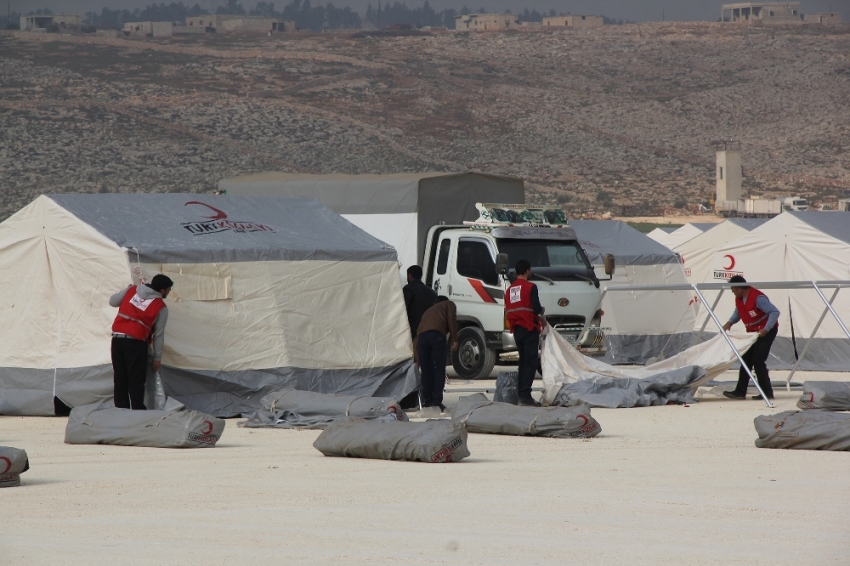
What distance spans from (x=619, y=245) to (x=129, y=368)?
1189 centimetres

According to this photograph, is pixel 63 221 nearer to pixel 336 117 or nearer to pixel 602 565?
pixel 602 565

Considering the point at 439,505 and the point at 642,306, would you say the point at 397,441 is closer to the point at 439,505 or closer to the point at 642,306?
the point at 439,505

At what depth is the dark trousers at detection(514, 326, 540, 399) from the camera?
12.6 m

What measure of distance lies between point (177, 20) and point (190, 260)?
149 metres

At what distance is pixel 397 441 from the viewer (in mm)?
9047

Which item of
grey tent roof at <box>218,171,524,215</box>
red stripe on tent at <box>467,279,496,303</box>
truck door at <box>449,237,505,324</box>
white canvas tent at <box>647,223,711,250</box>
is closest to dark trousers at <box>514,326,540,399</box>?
truck door at <box>449,237,505,324</box>

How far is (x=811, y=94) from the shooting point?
87062mm

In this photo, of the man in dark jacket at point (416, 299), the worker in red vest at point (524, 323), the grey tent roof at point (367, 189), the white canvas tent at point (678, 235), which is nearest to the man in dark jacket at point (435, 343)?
the worker in red vest at point (524, 323)

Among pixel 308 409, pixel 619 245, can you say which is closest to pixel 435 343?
pixel 308 409

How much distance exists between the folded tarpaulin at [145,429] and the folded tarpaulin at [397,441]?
1095mm

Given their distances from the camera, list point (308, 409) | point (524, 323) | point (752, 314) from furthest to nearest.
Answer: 1. point (752, 314)
2. point (524, 323)
3. point (308, 409)

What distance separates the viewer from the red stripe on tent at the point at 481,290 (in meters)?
16.7

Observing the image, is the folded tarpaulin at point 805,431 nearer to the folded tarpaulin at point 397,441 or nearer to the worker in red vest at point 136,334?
the folded tarpaulin at point 397,441

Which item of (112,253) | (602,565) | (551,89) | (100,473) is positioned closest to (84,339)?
(112,253)
